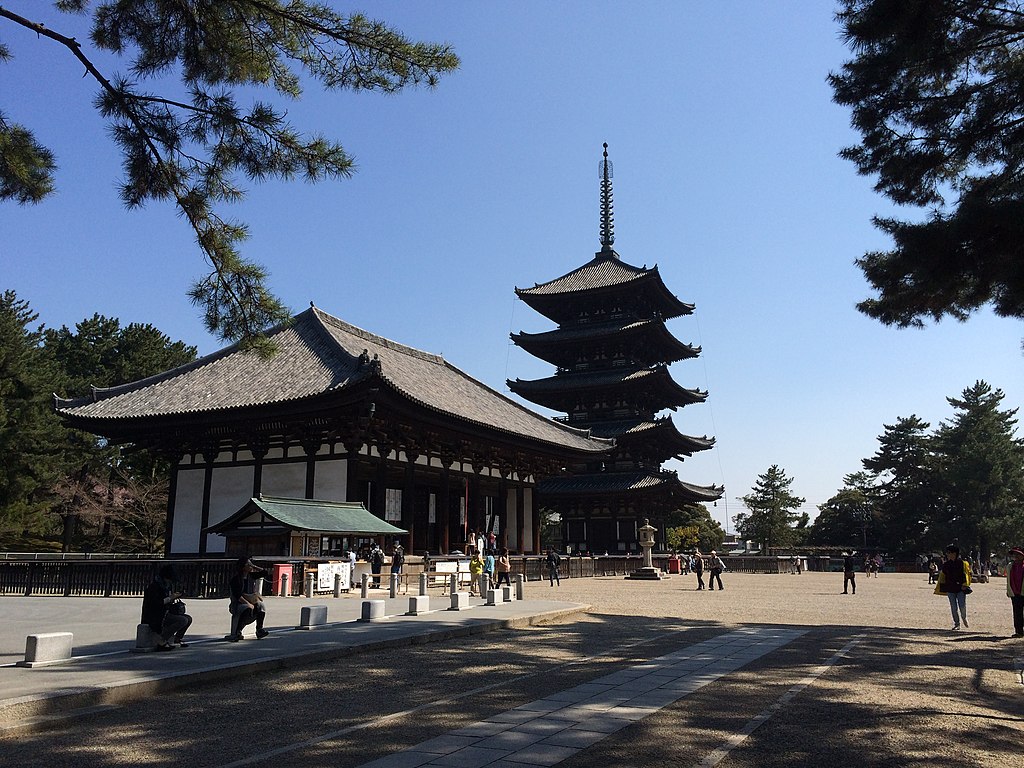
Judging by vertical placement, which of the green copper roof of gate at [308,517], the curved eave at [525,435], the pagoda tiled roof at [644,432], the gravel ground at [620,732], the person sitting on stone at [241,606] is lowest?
the gravel ground at [620,732]

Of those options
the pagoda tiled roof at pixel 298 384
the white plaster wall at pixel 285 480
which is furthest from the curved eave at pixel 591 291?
the white plaster wall at pixel 285 480

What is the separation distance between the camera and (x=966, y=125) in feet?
34.0

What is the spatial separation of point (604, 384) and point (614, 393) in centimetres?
182

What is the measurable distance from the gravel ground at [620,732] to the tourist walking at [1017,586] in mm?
530

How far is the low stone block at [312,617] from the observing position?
12609 millimetres

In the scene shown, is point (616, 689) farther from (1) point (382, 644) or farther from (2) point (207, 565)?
(2) point (207, 565)

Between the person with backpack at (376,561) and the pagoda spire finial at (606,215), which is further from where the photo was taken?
the pagoda spire finial at (606,215)

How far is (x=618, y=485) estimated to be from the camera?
42406 millimetres

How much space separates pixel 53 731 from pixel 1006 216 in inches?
433

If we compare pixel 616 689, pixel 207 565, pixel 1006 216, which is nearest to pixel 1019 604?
pixel 1006 216

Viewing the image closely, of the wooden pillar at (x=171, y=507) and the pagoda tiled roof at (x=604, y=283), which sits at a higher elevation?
the pagoda tiled roof at (x=604, y=283)

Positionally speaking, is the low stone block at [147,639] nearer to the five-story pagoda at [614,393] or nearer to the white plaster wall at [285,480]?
the white plaster wall at [285,480]

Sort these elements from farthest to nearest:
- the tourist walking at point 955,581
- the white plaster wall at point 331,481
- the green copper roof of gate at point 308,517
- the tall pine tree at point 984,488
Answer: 1. the tall pine tree at point 984,488
2. the white plaster wall at point 331,481
3. the green copper roof of gate at point 308,517
4. the tourist walking at point 955,581

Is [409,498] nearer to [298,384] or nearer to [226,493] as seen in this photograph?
[298,384]
